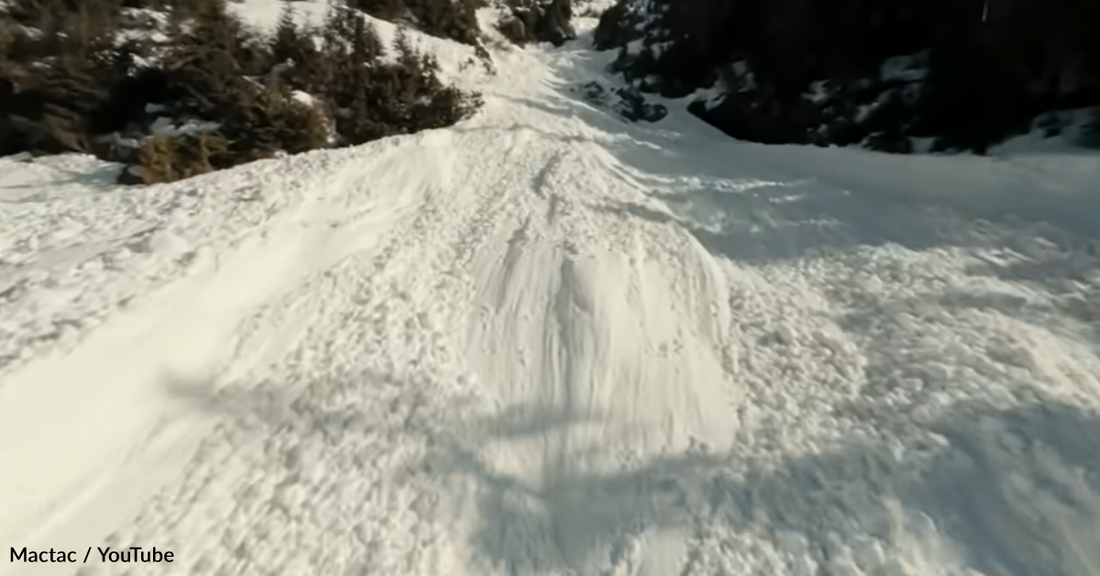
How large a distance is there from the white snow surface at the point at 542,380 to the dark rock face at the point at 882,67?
2.20 meters

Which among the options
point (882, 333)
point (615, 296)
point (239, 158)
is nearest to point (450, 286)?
point (615, 296)

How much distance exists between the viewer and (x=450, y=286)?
289 inches

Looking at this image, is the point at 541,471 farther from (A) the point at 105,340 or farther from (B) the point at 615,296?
(A) the point at 105,340

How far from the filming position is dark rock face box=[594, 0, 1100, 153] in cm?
1068

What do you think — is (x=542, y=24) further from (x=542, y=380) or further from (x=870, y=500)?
(x=870, y=500)

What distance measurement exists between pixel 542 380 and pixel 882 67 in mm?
11302

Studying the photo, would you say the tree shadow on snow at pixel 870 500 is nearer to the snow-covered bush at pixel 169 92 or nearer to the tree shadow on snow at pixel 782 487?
the tree shadow on snow at pixel 782 487

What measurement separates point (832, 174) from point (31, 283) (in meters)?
10.3

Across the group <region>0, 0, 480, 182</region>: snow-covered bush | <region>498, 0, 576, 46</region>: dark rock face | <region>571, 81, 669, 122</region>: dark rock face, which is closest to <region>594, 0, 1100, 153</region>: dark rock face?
<region>571, 81, 669, 122</region>: dark rock face

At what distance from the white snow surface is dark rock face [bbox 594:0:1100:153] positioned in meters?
2.20

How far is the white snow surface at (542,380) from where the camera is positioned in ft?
14.1

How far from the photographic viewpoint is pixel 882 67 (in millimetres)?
13914

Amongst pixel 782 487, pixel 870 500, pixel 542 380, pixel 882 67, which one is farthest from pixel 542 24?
pixel 870 500

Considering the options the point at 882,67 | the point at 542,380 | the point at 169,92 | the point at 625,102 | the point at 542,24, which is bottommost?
the point at 542,380
